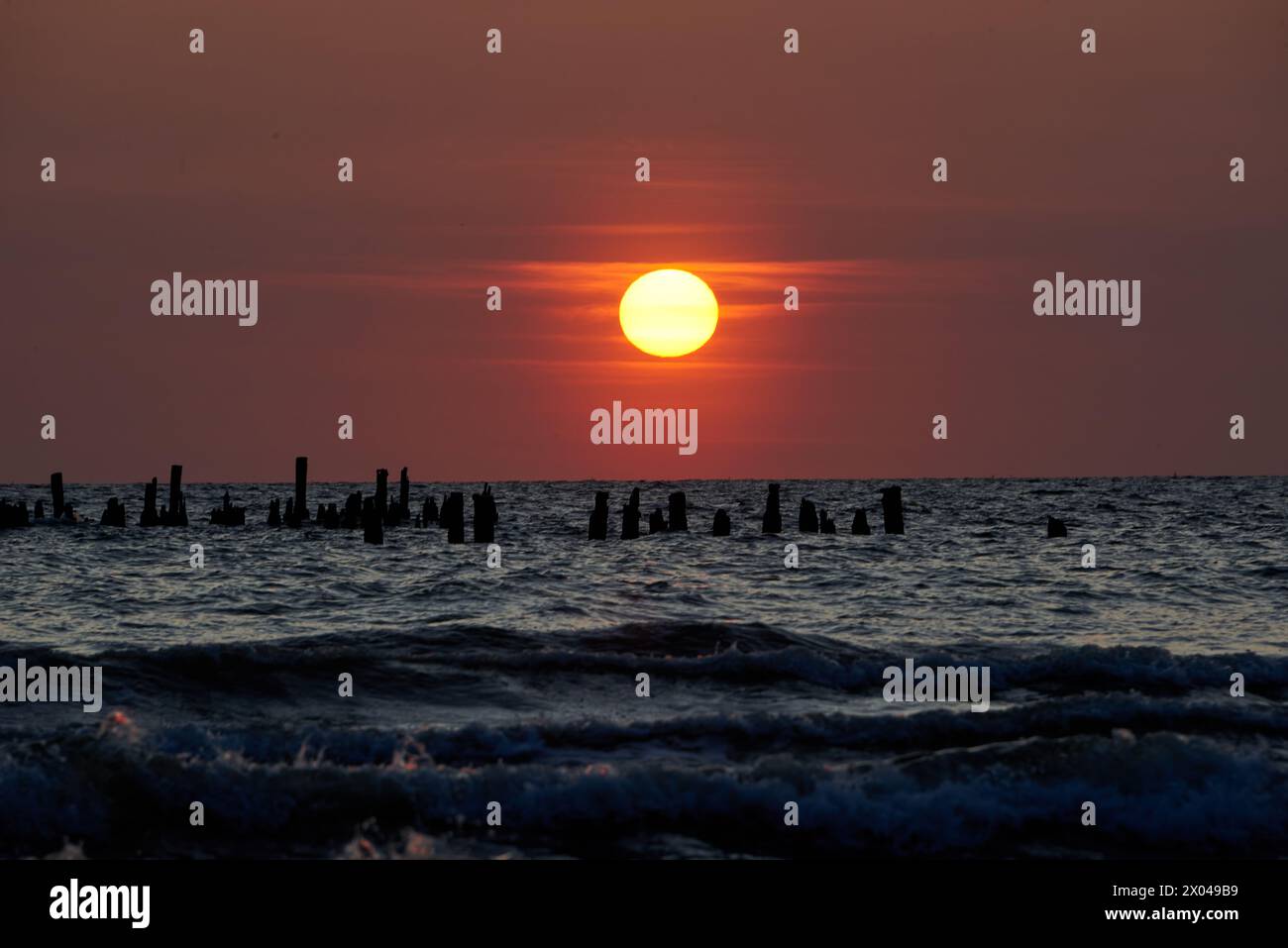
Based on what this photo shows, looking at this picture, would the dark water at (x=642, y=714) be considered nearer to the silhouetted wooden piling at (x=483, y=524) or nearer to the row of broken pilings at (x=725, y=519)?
the silhouetted wooden piling at (x=483, y=524)

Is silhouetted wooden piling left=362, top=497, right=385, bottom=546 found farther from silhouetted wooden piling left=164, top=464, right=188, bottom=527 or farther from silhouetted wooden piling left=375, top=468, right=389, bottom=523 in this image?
silhouetted wooden piling left=164, top=464, right=188, bottom=527

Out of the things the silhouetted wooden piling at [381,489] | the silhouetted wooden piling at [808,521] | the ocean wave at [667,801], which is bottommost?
the ocean wave at [667,801]

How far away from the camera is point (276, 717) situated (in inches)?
708

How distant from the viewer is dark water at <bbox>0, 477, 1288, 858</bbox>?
42.8 ft

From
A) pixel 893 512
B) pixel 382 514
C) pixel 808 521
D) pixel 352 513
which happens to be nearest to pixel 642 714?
pixel 808 521

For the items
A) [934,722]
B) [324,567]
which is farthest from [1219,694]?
[324,567]

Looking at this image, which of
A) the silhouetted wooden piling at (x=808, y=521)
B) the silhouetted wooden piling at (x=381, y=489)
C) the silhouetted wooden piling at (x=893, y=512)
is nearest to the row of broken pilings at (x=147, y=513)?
the silhouetted wooden piling at (x=381, y=489)

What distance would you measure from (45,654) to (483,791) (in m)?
10.9

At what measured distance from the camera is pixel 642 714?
17750 mm

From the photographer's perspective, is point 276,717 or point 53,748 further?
point 276,717

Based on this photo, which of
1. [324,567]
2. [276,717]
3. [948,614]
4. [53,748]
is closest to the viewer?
[53,748]

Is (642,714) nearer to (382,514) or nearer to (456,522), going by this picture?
(456,522)

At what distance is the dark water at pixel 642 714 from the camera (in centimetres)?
1304
